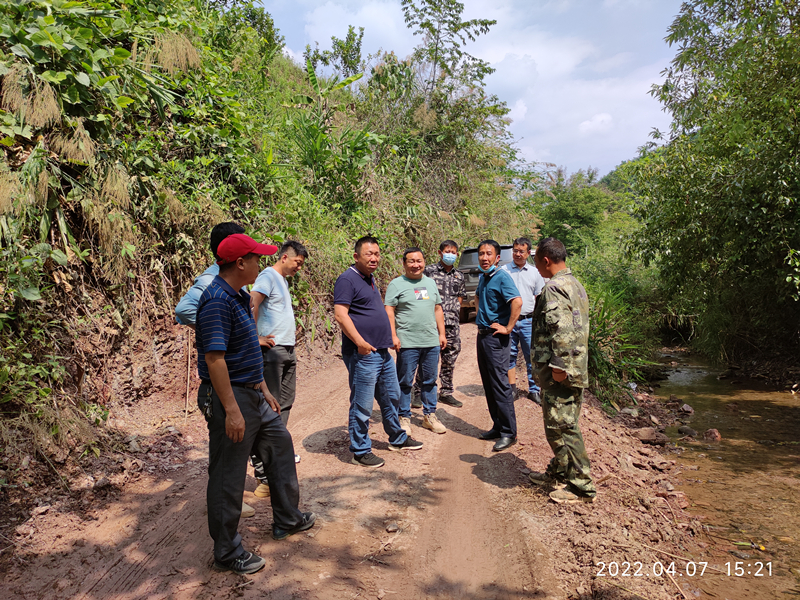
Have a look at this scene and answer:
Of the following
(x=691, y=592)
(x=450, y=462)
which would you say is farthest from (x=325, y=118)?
(x=691, y=592)

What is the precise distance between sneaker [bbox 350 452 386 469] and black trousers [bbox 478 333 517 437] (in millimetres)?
1297

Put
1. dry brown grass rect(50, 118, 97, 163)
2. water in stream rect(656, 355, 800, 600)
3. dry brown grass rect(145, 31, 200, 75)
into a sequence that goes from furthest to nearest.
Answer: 1. dry brown grass rect(145, 31, 200, 75)
2. dry brown grass rect(50, 118, 97, 163)
3. water in stream rect(656, 355, 800, 600)

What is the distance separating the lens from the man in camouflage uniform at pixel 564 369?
370cm

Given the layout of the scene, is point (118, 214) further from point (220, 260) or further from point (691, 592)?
point (691, 592)

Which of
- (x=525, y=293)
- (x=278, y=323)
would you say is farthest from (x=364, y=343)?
(x=525, y=293)

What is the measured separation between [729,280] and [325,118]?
8.91 meters

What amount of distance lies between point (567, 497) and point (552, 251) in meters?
1.94

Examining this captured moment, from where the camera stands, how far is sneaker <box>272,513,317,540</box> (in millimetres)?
3195

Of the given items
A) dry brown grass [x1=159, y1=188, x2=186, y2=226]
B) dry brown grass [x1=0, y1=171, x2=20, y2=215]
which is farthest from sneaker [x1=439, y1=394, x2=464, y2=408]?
dry brown grass [x1=0, y1=171, x2=20, y2=215]

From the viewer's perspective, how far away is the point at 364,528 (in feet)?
11.5

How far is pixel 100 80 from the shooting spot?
16.3 feet

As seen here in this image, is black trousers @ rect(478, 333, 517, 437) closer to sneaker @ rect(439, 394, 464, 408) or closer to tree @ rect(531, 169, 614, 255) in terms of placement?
sneaker @ rect(439, 394, 464, 408)

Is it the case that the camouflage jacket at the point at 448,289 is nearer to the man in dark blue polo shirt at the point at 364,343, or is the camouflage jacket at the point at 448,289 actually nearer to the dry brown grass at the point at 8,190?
the man in dark blue polo shirt at the point at 364,343

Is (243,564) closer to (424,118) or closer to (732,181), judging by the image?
(732,181)
